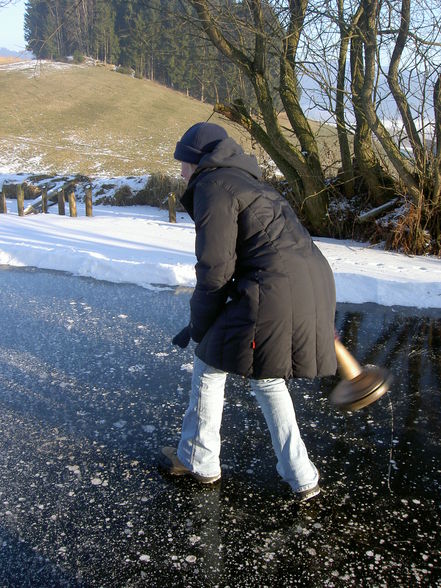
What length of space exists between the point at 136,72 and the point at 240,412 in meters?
69.6

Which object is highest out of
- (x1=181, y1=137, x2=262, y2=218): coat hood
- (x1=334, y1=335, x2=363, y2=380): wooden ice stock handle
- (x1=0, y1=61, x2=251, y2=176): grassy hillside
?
(x1=0, y1=61, x2=251, y2=176): grassy hillside

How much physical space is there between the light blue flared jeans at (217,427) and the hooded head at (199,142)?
96 centimetres

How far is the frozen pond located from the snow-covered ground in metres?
1.74

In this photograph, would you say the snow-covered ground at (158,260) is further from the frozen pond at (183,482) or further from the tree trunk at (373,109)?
the frozen pond at (183,482)

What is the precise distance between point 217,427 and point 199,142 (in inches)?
55.0

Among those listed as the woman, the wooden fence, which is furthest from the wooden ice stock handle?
the wooden fence

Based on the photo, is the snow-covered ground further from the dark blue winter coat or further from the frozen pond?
the dark blue winter coat

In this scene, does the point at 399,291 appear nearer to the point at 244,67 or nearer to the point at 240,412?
the point at 240,412

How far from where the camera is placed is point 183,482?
9.46ft

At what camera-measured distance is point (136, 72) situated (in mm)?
66750

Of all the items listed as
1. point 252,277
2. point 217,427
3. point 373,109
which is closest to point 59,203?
point 373,109

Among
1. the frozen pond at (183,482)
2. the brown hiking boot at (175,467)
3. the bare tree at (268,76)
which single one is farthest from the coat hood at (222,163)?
the bare tree at (268,76)

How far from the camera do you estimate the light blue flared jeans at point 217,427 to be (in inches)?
103

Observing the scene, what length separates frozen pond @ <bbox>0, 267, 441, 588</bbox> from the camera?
7.52 ft
